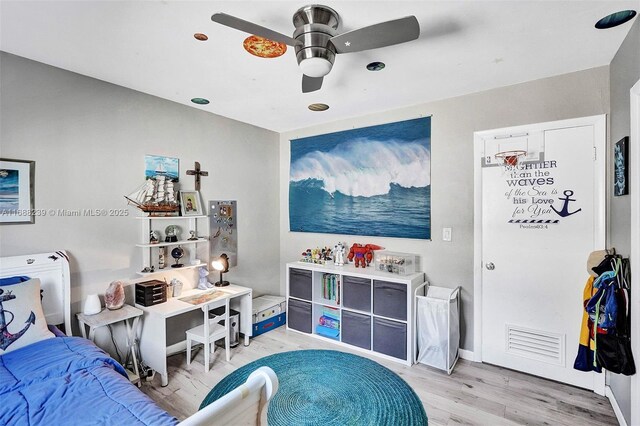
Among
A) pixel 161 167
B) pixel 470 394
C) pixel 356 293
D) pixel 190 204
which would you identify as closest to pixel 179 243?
pixel 190 204

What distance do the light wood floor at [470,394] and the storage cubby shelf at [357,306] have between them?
216 millimetres

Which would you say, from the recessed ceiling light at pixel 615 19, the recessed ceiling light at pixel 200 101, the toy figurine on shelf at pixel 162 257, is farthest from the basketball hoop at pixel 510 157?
the toy figurine on shelf at pixel 162 257

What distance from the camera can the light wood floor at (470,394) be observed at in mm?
2170

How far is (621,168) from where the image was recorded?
2012mm

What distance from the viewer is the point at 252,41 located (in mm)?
1998

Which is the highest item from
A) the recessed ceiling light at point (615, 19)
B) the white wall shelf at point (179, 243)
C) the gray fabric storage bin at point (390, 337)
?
the recessed ceiling light at point (615, 19)

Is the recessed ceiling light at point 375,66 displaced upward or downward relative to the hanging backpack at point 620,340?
upward

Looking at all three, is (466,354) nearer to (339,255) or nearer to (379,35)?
(339,255)

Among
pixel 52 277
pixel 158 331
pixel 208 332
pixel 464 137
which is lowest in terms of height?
pixel 208 332

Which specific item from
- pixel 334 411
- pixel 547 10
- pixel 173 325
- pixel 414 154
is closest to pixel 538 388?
pixel 334 411

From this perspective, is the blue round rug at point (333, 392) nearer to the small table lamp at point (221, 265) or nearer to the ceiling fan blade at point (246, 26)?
the small table lamp at point (221, 265)

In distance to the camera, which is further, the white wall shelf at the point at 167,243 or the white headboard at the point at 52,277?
A: the white wall shelf at the point at 167,243

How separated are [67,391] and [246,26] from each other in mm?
A: 1994

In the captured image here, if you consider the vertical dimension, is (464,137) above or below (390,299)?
above
